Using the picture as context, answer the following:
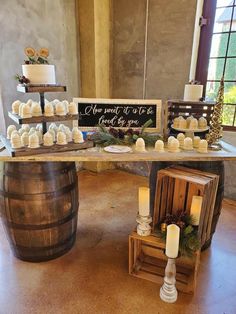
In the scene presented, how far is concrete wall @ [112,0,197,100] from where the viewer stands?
111 inches

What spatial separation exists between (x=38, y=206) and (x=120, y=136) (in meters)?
0.82

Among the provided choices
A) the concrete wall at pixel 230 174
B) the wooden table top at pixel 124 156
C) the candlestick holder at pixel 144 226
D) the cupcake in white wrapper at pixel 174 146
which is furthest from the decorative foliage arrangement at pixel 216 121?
the concrete wall at pixel 230 174

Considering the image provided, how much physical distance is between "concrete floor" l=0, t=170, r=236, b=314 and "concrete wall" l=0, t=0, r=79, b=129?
1.68 m

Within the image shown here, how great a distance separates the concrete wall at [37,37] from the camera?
2.54 meters

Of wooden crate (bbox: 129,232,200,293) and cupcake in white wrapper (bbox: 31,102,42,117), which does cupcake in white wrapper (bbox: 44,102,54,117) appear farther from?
wooden crate (bbox: 129,232,200,293)

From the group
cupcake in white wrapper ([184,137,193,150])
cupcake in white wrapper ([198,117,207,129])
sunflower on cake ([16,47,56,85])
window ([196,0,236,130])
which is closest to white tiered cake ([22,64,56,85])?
sunflower on cake ([16,47,56,85])

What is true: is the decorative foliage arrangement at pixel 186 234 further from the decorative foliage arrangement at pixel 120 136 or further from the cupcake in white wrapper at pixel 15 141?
the cupcake in white wrapper at pixel 15 141

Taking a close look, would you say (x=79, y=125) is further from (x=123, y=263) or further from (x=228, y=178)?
(x=228, y=178)

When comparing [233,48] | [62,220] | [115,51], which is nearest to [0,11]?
[115,51]

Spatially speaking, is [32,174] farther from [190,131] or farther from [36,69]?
[190,131]

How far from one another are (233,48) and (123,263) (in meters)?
2.54

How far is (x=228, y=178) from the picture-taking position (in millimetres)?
2922

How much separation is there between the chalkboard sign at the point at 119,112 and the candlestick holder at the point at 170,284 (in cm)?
104

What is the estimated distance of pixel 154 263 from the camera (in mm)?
1867
